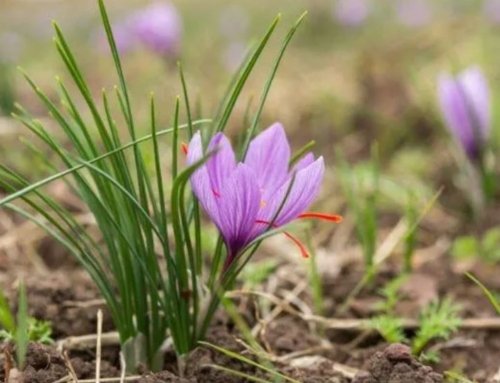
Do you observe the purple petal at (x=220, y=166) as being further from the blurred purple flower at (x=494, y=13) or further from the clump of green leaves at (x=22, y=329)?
the blurred purple flower at (x=494, y=13)

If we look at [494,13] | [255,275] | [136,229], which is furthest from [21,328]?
[494,13]

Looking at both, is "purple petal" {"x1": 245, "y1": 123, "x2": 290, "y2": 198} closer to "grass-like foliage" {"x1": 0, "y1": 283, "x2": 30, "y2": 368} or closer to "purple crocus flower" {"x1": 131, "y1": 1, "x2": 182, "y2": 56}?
"grass-like foliage" {"x1": 0, "y1": 283, "x2": 30, "y2": 368}

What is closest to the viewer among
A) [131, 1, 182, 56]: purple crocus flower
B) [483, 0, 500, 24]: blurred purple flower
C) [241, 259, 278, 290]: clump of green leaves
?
[241, 259, 278, 290]: clump of green leaves

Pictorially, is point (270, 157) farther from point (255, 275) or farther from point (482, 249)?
point (482, 249)

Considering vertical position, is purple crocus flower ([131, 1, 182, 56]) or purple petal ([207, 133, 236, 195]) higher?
purple crocus flower ([131, 1, 182, 56])

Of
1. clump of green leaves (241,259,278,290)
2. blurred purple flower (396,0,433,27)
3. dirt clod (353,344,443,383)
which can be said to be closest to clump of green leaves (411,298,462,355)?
dirt clod (353,344,443,383)

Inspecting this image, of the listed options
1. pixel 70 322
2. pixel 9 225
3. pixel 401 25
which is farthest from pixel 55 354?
pixel 401 25

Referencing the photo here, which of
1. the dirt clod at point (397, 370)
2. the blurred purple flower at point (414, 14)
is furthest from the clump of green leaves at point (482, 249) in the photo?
the blurred purple flower at point (414, 14)
